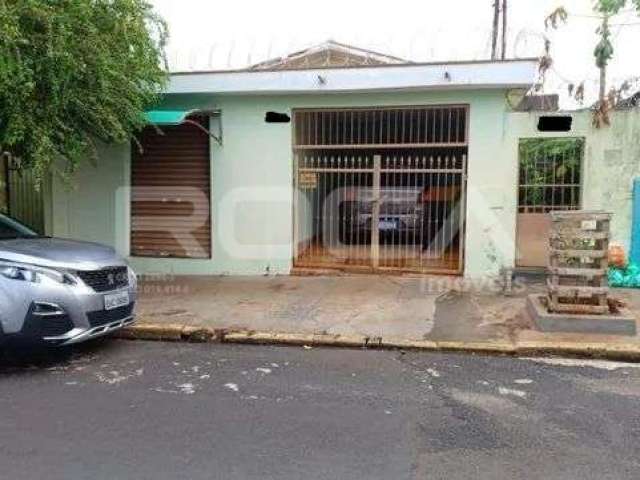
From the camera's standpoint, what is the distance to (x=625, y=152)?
8.80 meters

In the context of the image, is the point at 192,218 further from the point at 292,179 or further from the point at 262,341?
the point at 262,341

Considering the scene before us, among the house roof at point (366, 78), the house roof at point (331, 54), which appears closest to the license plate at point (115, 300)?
the house roof at point (366, 78)

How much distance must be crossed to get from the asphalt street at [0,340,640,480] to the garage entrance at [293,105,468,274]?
4.05 m

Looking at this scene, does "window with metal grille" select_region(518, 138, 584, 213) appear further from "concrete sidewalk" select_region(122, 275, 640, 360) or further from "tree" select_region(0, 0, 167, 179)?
"tree" select_region(0, 0, 167, 179)

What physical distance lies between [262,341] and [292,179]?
3897 mm

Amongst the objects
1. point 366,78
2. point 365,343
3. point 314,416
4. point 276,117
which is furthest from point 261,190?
point 314,416

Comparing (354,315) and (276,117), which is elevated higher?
(276,117)

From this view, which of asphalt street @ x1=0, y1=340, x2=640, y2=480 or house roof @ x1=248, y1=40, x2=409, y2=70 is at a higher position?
house roof @ x1=248, y1=40, x2=409, y2=70

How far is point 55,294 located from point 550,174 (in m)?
7.07

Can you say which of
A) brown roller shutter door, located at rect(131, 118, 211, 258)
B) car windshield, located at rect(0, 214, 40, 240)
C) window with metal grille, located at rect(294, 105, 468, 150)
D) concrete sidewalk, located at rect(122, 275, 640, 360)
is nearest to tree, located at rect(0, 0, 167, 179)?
→ car windshield, located at rect(0, 214, 40, 240)

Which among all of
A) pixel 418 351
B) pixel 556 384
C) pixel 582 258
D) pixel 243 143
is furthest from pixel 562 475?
pixel 243 143

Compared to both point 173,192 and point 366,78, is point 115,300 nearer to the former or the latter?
point 173,192

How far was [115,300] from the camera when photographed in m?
5.88

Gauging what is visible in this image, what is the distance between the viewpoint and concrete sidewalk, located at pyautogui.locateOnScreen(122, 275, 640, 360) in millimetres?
6285
